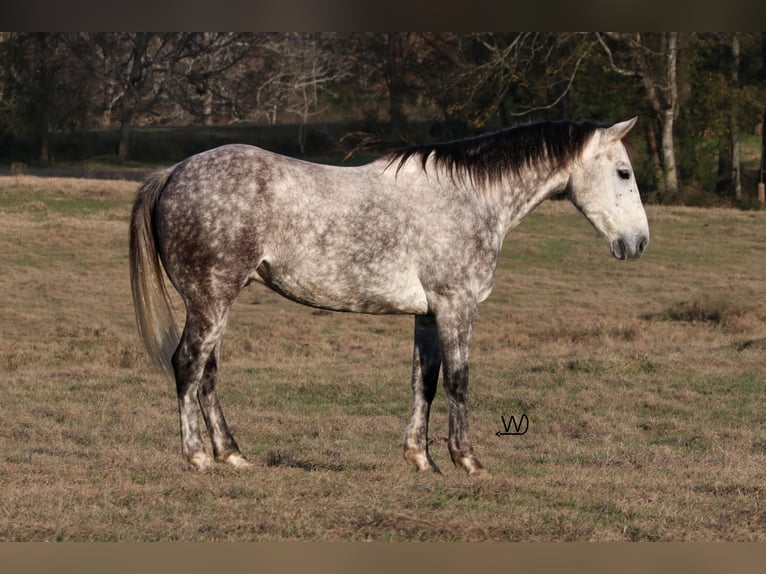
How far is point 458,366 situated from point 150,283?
2363mm

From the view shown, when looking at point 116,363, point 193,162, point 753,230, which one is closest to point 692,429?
point 193,162

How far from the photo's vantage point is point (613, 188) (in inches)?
354

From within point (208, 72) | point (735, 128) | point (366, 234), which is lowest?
point (366, 234)

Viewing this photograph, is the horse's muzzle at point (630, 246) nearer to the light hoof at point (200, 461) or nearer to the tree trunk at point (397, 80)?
the light hoof at point (200, 461)

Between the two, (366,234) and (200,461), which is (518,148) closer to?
(366,234)

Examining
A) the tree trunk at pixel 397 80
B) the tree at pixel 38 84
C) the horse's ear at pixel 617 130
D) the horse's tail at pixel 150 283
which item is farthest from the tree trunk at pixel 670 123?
the horse's tail at pixel 150 283

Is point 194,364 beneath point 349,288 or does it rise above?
beneath

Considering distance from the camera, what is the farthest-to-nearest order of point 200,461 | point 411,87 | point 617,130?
point 411,87
point 617,130
point 200,461

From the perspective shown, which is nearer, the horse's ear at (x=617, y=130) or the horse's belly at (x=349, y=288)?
the horse's belly at (x=349, y=288)

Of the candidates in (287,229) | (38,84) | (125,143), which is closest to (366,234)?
(287,229)

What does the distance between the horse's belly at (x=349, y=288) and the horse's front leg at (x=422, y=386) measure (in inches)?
15.3

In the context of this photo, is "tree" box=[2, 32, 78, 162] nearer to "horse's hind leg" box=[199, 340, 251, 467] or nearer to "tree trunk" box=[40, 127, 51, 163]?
"tree trunk" box=[40, 127, 51, 163]

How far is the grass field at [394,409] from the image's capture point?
7020mm

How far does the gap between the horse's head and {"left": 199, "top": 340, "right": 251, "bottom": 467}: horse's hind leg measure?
311 centimetres
